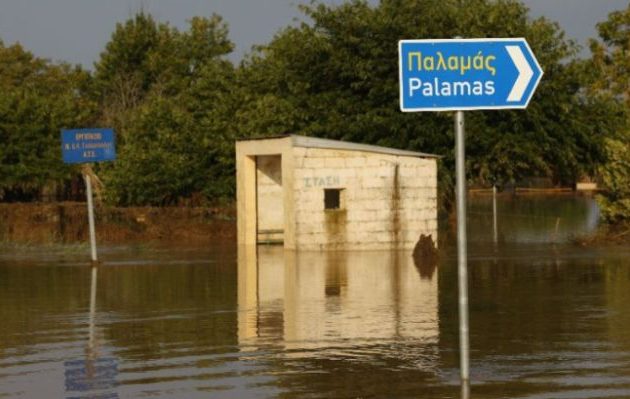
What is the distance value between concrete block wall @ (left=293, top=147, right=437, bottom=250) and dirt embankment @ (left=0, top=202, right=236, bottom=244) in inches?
252

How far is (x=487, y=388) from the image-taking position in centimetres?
1199

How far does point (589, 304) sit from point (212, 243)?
20.2 meters

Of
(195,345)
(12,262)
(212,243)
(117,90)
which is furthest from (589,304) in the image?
(117,90)

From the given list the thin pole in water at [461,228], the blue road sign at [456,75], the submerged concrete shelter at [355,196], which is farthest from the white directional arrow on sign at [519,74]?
the submerged concrete shelter at [355,196]

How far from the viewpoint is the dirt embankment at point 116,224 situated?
3903 cm

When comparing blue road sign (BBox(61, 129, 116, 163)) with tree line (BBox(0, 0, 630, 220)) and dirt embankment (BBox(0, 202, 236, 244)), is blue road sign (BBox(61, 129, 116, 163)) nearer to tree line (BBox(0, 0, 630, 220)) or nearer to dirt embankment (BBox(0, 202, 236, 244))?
dirt embankment (BBox(0, 202, 236, 244))

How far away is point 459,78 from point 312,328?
7239 millimetres

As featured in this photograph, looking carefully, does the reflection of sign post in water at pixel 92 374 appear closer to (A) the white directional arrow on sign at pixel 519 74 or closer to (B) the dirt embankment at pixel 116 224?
(A) the white directional arrow on sign at pixel 519 74

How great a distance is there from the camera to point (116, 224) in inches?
1569

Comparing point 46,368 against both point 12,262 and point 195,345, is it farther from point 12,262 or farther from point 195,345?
point 12,262

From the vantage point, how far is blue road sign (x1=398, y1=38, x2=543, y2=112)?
33.0 ft

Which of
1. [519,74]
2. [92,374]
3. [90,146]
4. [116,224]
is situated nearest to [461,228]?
[519,74]

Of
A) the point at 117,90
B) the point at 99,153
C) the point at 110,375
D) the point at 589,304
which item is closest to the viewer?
the point at 110,375

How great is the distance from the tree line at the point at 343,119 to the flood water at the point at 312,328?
1312cm
